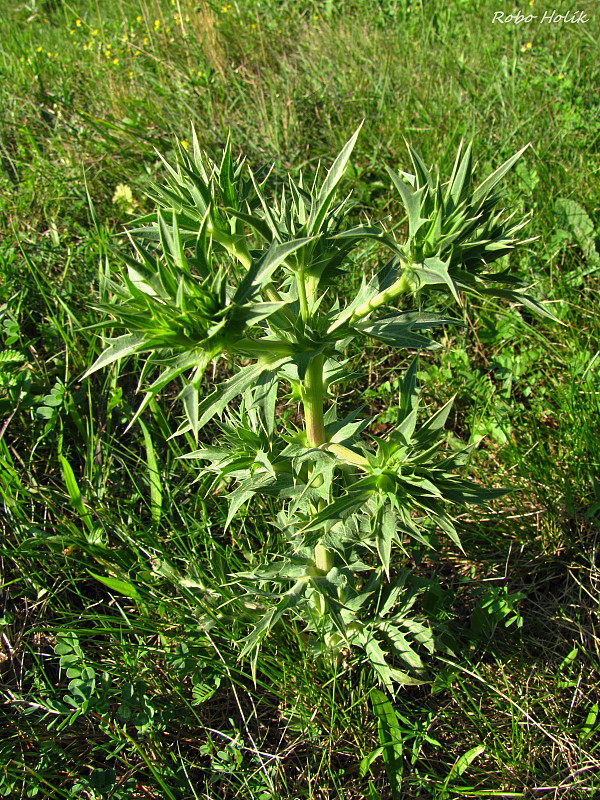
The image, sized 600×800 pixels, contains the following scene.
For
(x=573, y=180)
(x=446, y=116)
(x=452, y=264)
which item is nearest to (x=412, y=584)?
(x=452, y=264)

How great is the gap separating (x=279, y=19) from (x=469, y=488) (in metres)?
5.26

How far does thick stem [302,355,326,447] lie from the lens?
5.72 feet

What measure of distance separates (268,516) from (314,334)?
48.2 inches

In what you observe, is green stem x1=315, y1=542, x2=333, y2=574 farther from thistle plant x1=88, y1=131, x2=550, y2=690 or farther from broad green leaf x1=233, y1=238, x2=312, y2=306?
broad green leaf x1=233, y1=238, x2=312, y2=306

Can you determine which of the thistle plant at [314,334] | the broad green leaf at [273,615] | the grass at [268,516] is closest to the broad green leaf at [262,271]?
the thistle plant at [314,334]

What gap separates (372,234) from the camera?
1.37 metres

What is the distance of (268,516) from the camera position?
8.58 ft

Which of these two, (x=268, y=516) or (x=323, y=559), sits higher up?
(x=323, y=559)

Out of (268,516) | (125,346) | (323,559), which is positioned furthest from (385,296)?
(268,516)

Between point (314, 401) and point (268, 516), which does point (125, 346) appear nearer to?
point (314, 401)

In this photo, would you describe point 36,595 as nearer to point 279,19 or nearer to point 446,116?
point 446,116

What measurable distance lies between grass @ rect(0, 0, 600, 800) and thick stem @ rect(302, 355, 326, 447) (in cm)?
82

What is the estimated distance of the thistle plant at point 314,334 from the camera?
1317 mm

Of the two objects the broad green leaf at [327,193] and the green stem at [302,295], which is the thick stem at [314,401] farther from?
the broad green leaf at [327,193]
